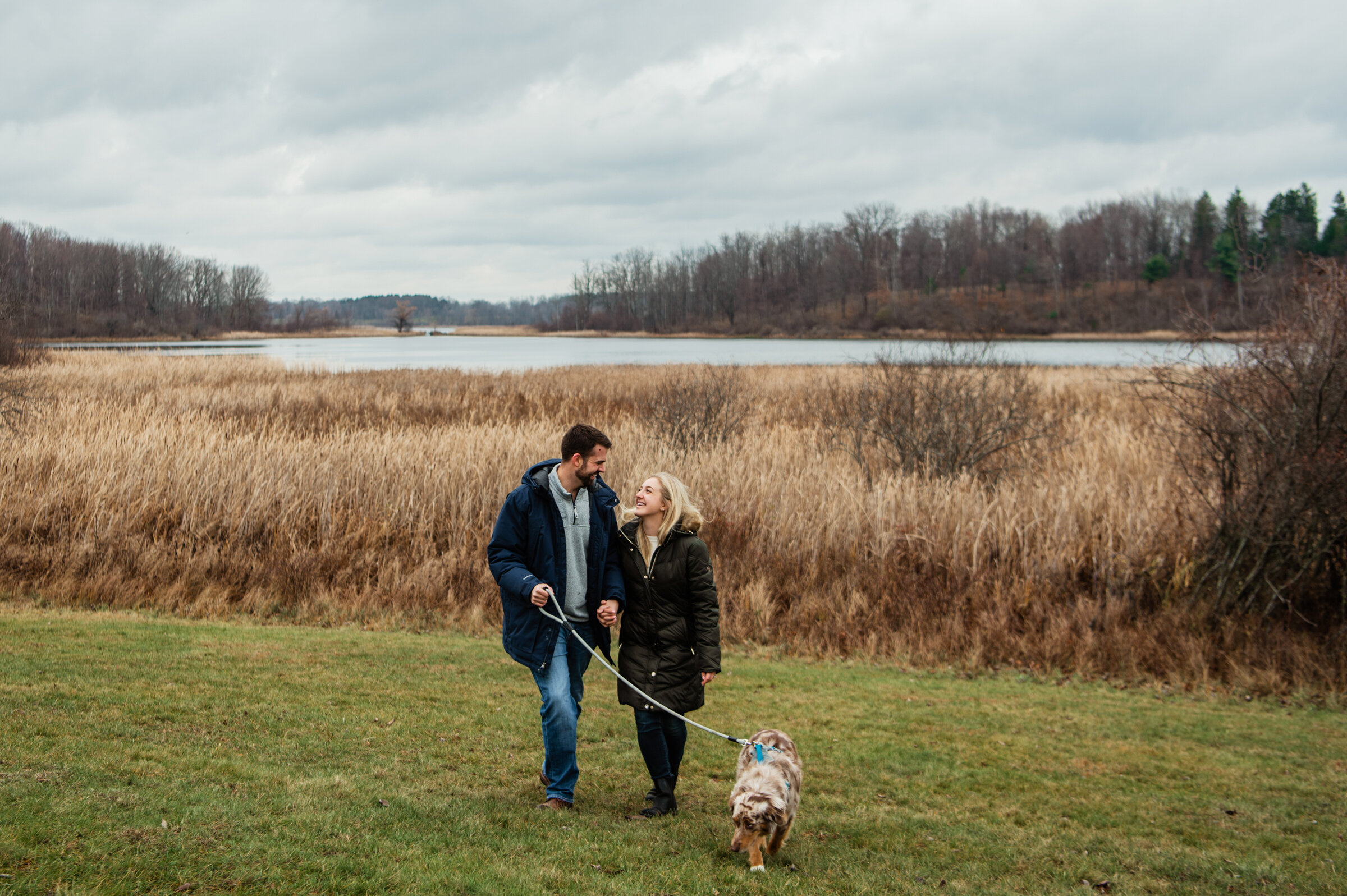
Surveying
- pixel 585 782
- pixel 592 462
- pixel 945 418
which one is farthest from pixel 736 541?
pixel 592 462

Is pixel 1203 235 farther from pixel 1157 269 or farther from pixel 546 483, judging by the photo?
pixel 546 483

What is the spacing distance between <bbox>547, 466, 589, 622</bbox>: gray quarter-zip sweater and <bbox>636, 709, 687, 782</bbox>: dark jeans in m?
0.57

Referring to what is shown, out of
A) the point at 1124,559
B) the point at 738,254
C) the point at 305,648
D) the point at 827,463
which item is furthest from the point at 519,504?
the point at 738,254

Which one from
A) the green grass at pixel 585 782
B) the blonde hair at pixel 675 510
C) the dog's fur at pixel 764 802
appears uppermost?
the blonde hair at pixel 675 510

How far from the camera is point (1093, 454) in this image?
1523 cm

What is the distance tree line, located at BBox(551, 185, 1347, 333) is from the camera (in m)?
84.9

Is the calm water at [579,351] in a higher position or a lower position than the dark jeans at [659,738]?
higher

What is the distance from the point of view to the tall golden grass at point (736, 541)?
937cm

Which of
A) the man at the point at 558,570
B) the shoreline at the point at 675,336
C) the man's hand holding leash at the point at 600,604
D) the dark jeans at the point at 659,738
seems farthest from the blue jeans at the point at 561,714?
the shoreline at the point at 675,336

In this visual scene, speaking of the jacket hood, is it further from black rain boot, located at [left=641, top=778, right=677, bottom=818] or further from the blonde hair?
black rain boot, located at [left=641, top=778, right=677, bottom=818]

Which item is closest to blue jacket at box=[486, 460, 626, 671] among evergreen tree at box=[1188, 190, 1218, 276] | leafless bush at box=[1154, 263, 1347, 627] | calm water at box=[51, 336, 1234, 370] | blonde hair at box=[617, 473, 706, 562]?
blonde hair at box=[617, 473, 706, 562]

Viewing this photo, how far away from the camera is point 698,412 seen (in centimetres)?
1852

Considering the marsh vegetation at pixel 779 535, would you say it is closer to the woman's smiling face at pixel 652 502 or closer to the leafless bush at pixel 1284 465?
the leafless bush at pixel 1284 465

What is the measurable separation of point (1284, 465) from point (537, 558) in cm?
831
